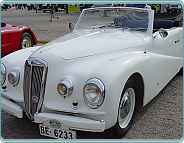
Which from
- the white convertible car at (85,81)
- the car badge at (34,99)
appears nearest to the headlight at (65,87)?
the white convertible car at (85,81)

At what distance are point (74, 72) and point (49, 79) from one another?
0.31 meters

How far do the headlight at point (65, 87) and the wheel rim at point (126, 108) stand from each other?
0.63m

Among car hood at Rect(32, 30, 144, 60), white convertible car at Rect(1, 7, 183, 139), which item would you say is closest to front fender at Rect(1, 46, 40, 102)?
white convertible car at Rect(1, 7, 183, 139)

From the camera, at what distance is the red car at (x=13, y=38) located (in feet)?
21.3

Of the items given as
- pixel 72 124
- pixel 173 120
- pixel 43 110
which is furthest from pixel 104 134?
pixel 173 120

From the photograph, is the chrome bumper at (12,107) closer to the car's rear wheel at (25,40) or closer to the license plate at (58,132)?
the license plate at (58,132)

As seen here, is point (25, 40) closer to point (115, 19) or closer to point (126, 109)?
point (115, 19)

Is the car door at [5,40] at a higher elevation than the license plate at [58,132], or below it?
higher

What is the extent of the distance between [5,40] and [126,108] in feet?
15.9

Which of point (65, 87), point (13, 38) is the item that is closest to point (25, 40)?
point (13, 38)

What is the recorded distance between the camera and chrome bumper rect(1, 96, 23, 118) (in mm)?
2787

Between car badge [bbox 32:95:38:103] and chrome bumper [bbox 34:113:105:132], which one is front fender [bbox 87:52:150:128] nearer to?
chrome bumper [bbox 34:113:105:132]

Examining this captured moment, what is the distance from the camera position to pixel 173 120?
3369mm

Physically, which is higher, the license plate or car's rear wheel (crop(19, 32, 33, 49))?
car's rear wheel (crop(19, 32, 33, 49))
